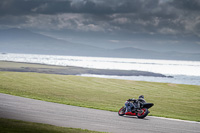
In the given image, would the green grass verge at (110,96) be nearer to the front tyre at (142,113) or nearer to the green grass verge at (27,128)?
the front tyre at (142,113)

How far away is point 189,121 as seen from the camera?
15.7 m

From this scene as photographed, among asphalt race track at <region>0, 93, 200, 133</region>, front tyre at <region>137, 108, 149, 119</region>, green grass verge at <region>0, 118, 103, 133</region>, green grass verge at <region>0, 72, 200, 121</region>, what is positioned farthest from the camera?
green grass verge at <region>0, 72, 200, 121</region>

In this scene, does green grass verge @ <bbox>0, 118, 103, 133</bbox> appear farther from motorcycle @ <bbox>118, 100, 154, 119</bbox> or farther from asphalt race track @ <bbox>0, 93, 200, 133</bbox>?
motorcycle @ <bbox>118, 100, 154, 119</bbox>

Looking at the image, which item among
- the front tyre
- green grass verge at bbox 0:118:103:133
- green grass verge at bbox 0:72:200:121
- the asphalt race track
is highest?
green grass verge at bbox 0:72:200:121

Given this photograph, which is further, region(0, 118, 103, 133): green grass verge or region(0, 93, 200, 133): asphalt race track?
region(0, 93, 200, 133): asphalt race track

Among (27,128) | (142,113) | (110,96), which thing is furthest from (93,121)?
(110,96)

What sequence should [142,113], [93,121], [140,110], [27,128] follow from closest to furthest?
[27,128]
[93,121]
[142,113]
[140,110]

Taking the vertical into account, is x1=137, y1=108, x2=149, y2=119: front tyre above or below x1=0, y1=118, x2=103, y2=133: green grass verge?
above

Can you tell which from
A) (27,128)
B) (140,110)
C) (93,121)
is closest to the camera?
(27,128)

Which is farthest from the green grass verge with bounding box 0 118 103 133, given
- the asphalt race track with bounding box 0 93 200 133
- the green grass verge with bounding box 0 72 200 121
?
the green grass verge with bounding box 0 72 200 121

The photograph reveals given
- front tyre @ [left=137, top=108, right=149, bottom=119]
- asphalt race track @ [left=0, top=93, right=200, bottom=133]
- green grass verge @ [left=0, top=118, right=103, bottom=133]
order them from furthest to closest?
front tyre @ [left=137, top=108, right=149, bottom=119] < asphalt race track @ [left=0, top=93, right=200, bottom=133] < green grass verge @ [left=0, top=118, right=103, bottom=133]

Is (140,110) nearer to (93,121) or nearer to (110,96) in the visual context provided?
(93,121)

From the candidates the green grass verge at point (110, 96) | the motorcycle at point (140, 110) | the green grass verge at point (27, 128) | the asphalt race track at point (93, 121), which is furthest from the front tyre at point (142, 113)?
the green grass verge at point (27, 128)

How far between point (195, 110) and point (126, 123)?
10041mm
